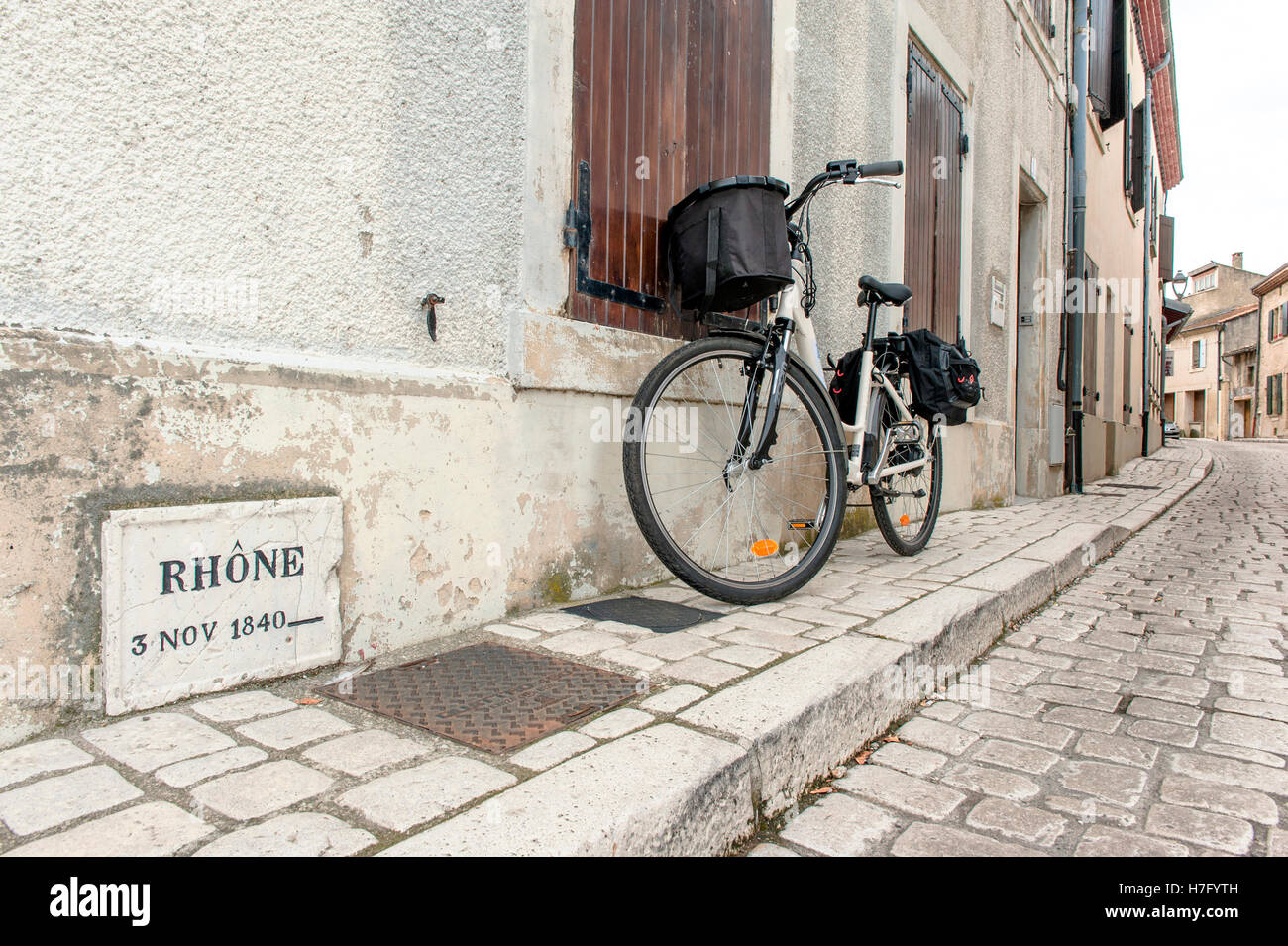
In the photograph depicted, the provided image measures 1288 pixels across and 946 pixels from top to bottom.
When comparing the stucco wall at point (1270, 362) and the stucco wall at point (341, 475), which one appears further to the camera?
the stucco wall at point (1270, 362)

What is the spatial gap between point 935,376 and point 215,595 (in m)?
3.26

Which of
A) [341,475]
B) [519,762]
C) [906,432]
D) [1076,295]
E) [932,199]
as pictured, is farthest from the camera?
[1076,295]

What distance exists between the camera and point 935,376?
389 cm

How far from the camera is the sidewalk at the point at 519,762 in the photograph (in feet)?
4.02

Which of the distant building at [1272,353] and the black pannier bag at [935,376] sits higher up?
the distant building at [1272,353]

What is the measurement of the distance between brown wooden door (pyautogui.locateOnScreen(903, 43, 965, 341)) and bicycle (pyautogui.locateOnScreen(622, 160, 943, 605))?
1811 millimetres

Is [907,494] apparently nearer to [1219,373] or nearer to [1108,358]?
[1108,358]

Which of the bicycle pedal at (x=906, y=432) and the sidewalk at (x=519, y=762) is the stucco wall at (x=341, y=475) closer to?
the sidewalk at (x=519, y=762)

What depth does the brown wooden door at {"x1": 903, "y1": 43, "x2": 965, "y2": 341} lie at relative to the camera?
18.2ft

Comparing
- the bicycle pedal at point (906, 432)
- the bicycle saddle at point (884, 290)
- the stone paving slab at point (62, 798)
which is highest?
the bicycle saddle at point (884, 290)

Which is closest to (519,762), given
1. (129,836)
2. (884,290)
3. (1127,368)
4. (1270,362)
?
(129,836)

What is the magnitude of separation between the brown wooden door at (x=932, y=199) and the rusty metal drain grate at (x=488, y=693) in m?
4.31

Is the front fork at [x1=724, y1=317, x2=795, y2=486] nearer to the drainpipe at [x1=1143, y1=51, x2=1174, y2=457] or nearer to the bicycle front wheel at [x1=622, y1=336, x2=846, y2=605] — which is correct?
the bicycle front wheel at [x1=622, y1=336, x2=846, y2=605]

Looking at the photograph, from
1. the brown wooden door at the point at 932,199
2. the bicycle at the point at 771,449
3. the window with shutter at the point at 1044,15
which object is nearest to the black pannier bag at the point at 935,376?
the bicycle at the point at 771,449
